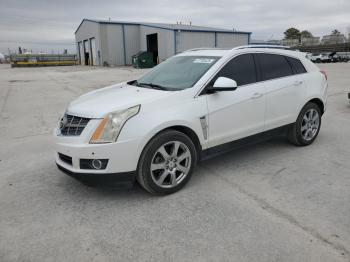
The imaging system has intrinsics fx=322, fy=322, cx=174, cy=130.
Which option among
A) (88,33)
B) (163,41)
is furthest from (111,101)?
(88,33)

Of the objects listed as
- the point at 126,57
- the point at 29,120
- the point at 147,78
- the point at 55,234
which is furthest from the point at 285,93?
the point at 126,57

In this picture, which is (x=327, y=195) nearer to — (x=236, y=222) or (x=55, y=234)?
(x=236, y=222)

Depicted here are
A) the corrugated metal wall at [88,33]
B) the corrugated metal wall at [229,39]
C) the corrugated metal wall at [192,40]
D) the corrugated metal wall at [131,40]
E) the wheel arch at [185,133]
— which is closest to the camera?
the wheel arch at [185,133]

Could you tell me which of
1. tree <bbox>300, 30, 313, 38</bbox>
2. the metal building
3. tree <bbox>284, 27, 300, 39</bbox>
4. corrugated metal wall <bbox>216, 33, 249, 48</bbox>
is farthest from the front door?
tree <bbox>284, 27, 300, 39</bbox>

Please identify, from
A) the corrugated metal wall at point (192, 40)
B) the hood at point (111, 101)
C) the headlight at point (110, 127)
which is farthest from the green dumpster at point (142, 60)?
the headlight at point (110, 127)

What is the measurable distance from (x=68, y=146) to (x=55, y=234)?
36.7 inches

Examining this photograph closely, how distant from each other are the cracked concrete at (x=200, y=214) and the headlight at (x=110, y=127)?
769 millimetres

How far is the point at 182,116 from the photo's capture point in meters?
3.70

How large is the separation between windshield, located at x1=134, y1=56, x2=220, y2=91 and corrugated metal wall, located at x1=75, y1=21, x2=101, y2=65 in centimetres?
3872

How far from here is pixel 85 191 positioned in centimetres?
392

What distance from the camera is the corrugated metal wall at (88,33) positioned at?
41.7 m

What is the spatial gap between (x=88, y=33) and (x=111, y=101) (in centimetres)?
4637

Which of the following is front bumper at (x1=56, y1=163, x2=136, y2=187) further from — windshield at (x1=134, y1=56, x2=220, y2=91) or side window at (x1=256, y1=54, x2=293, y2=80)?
side window at (x1=256, y1=54, x2=293, y2=80)

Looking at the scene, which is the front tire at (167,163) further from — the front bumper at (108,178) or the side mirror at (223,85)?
the side mirror at (223,85)
